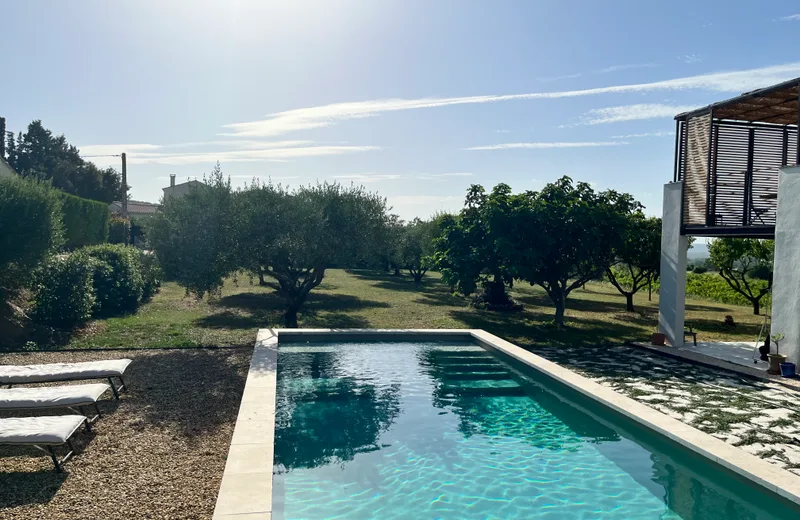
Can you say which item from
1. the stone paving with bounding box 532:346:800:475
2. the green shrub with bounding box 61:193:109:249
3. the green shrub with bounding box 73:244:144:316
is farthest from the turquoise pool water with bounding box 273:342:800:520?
the green shrub with bounding box 61:193:109:249

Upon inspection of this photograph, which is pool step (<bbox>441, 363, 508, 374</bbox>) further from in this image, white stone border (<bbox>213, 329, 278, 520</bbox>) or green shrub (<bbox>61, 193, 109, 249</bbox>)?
green shrub (<bbox>61, 193, 109, 249</bbox>)

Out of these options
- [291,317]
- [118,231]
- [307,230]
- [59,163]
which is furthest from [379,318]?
[59,163]

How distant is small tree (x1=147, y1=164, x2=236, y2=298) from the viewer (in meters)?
15.5

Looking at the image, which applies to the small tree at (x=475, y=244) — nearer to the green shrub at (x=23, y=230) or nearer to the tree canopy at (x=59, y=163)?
the green shrub at (x=23, y=230)

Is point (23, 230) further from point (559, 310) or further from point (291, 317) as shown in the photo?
point (559, 310)

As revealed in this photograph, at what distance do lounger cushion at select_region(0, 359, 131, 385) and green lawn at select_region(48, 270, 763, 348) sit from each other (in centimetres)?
435

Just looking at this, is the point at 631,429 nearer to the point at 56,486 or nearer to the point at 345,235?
the point at 56,486

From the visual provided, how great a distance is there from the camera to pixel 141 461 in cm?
665

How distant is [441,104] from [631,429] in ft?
47.6

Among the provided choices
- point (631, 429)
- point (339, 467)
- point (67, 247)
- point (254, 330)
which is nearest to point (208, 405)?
point (339, 467)

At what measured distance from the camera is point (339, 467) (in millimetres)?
7352

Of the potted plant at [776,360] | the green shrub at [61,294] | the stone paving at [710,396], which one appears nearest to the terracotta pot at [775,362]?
the potted plant at [776,360]

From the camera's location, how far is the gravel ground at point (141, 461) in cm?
551

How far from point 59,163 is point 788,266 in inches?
2486
